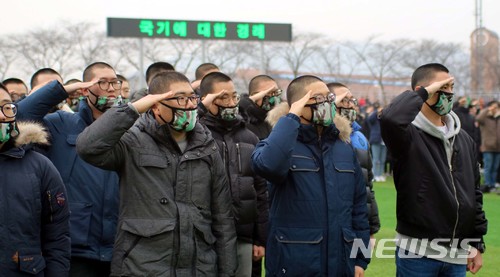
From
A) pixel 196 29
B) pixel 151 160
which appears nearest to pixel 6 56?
pixel 196 29

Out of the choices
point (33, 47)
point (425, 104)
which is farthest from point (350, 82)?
point (425, 104)

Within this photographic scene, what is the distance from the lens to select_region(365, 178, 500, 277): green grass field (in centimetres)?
756

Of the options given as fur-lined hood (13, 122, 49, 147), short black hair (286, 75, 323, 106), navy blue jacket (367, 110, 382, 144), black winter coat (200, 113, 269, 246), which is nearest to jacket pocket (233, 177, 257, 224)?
black winter coat (200, 113, 269, 246)

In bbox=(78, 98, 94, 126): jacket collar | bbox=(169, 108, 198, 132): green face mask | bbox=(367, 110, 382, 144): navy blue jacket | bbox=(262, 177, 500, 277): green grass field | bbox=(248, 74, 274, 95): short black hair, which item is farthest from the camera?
bbox=(367, 110, 382, 144): navy blue jacket

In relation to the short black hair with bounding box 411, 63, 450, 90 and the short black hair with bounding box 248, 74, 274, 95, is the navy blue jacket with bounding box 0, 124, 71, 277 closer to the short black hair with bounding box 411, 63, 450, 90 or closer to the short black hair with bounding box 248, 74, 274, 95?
the short black hair with bounding box 411, 63, 450, 90

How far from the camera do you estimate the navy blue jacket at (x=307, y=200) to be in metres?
4.11

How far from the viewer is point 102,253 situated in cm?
437

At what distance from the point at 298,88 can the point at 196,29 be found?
1700 centimetres

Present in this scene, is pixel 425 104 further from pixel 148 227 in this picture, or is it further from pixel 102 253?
pixel 102 253

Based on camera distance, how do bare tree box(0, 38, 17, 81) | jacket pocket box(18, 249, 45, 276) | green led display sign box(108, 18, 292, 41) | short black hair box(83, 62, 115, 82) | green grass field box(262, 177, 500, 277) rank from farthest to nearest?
bare tree box(0, 38, 17, 81) < green led display sign box(108, 18, 292, 41) < green grass field box(262, 177, 500, 277) < short black hair box(83, 62, 115, 82) < jacket pocket box(18, 249, 45, 276)

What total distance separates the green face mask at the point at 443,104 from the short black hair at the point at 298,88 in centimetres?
84

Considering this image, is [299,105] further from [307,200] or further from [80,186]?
[80,186]
